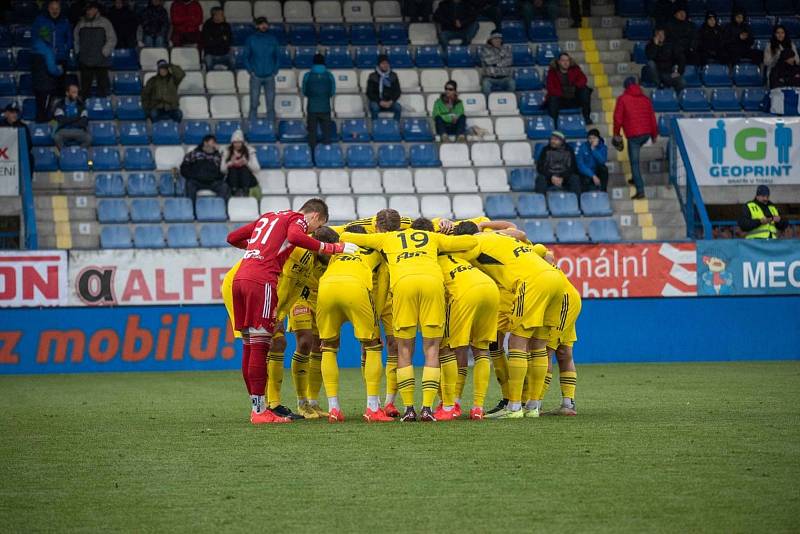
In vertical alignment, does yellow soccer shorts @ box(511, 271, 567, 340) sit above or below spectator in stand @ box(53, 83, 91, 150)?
below

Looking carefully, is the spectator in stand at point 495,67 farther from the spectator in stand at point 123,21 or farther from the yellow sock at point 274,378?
the yellow sock at point 274,378

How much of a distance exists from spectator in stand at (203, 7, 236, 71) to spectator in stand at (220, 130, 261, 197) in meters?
3.60

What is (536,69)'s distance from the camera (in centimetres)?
2750

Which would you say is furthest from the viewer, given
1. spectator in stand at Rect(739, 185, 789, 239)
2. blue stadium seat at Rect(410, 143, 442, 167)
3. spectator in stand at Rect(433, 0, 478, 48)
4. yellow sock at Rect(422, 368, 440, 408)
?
spectator in stand at Rect(433, 0, 478, 48)

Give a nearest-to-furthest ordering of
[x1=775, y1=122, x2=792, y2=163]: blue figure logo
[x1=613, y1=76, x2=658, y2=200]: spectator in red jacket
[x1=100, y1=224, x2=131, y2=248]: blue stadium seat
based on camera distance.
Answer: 1. [x1=100, y1=224, x2=131, y2=248]: blue stadium seat
2. [x1=775, y1=122, x2=792, y2=163]: blue figure logo
3. [x1=613, y1=76, x2=658, y2=200]: spectator in red jacket

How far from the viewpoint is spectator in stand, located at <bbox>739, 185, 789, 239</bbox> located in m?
21.6

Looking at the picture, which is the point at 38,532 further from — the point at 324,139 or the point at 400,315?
the point at 324,139

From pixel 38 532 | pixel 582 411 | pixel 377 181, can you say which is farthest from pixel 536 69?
pixel 38 532

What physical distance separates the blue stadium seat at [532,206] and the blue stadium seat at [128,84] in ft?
27.6

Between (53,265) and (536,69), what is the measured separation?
12228 millimetres

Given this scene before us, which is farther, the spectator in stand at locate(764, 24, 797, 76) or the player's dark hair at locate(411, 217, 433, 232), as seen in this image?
the spectator in stand at locate(764, 24, 797, 76)

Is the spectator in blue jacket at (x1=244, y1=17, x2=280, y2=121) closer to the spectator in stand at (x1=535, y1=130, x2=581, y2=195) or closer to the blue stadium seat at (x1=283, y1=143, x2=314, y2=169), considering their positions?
the blue stadium seat at (x1=283, y1=143, x2=314, y2=169)

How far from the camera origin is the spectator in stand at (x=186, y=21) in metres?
26.7

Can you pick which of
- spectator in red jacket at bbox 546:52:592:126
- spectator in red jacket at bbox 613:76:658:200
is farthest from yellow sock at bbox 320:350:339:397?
spectator in red jacket at bbox 546:52:592:126
